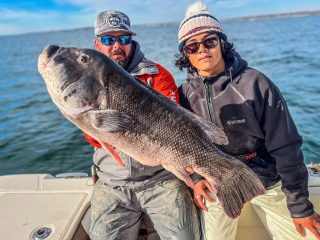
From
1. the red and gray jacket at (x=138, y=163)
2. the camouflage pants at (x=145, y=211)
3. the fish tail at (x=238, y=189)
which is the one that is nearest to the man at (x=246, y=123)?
the camouflage pants at (x=145, y=211)

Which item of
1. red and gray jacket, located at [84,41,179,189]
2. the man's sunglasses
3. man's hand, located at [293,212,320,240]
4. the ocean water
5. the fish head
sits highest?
the man's sunglasses

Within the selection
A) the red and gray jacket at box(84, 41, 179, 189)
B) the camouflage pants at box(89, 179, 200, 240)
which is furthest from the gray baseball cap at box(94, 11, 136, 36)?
the camouflage pants at box(89, 179, 200, 240)

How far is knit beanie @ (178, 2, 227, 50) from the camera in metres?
3.54

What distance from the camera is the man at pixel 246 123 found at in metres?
3.32

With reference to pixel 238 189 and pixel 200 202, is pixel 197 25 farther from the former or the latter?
pixel 200 202

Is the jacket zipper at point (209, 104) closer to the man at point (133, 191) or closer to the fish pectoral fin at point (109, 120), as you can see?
the man at point (133, 191)

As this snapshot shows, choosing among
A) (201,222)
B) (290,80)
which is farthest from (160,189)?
(290,80)

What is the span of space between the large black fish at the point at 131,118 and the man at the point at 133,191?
30.3 inches

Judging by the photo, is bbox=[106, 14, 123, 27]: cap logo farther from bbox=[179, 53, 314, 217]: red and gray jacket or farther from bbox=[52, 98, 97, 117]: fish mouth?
bbox=[52, 98, 97, 117]: fish mouth

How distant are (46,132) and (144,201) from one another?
9.88m

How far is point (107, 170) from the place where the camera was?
377 centimetres

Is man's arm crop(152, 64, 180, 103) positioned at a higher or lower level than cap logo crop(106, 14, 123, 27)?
lower

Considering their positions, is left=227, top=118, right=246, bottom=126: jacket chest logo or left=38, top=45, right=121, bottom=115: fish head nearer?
left=38, top=45, right=121, bottom=115: fish head

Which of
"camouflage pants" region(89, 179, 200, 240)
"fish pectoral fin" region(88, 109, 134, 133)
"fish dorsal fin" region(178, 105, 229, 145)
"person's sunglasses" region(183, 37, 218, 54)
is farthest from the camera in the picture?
"person's sunglasses" region(183, 37, 218, 54)
